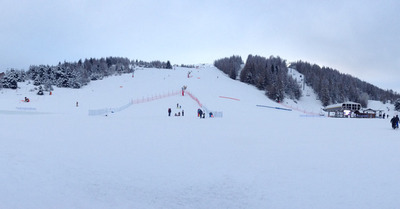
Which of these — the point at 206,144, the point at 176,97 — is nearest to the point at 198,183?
the point at 206,144

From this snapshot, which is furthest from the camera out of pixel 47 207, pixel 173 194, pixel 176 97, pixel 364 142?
pixel 176 97

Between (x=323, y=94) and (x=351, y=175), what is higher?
(x=323, y=94)

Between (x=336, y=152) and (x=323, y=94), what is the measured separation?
80482mm

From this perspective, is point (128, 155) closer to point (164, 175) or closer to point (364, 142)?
point (164, 175)

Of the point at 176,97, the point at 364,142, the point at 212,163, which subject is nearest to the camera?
the point at 212,163

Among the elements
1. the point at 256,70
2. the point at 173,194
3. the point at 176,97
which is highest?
the point at 256,70

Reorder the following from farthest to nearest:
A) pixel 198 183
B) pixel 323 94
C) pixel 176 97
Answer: pixel 323 94 → pixel 176 97 → pixel 198 183

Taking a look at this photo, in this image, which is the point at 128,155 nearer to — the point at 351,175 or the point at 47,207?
the point at 47,207

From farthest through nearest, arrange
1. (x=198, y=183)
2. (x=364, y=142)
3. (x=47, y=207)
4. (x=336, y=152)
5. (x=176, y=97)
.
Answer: (x=176, y=97)
(x=364, y=142)
(x=336, y=152)
(x=198, y=183)
(x=47, y=207)

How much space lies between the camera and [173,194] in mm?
7586

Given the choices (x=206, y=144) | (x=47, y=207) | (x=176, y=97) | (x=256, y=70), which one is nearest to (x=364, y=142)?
(x=206, y=144)

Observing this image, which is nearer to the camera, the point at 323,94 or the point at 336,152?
the point at 336,152

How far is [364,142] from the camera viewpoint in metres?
14.2

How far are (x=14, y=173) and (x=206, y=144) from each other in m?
8.26
